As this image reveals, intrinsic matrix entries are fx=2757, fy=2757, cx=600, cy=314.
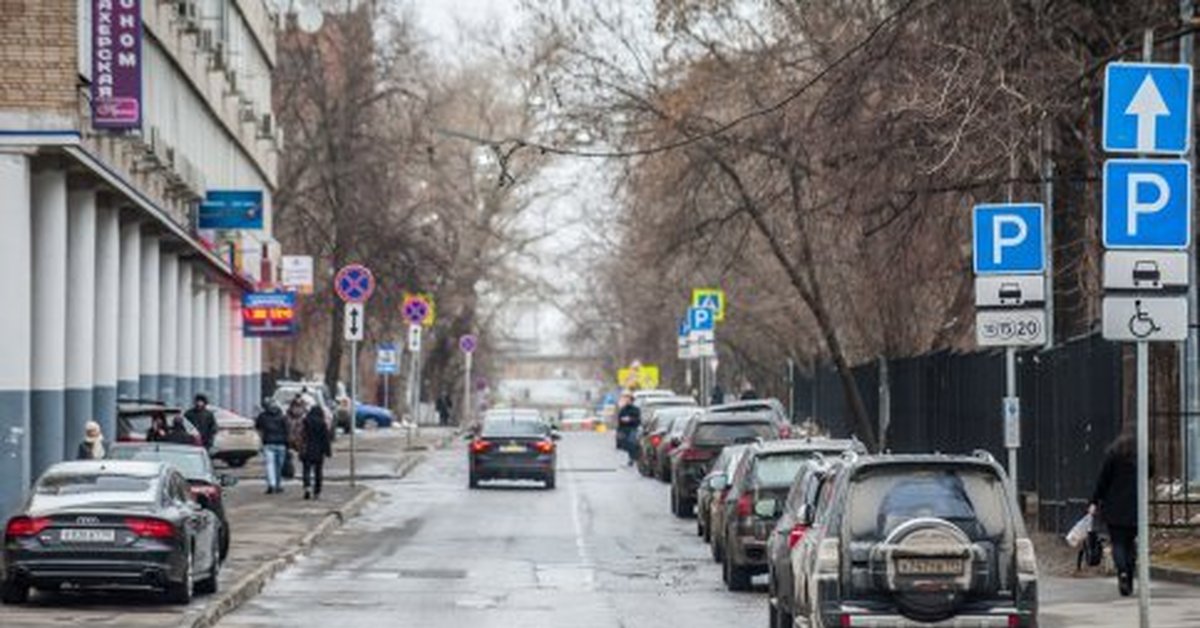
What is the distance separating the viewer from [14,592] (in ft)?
79.8

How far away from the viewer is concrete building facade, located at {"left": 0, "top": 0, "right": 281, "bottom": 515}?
3378 cm

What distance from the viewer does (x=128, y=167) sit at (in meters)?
43.3

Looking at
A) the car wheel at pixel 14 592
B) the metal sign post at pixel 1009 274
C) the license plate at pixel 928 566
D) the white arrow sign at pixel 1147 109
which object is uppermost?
the white arrow sign at pixel 1147 109

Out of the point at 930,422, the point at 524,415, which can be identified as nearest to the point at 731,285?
the point at 524,415

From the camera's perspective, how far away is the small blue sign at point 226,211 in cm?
5503

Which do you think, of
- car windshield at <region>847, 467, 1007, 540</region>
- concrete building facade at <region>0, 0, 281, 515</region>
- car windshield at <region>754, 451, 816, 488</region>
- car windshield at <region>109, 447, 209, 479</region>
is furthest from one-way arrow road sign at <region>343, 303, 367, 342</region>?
car windshield at <region>847, 467, 1007, 540</region>

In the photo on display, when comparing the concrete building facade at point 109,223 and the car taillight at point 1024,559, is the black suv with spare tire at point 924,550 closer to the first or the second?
the car taillight at point 1024,559

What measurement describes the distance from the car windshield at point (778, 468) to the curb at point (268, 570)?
523 cm

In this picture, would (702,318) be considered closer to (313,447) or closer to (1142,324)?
(313,447)

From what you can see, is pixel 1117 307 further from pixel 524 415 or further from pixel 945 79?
pixel 524 415

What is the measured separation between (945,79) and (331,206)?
52.1 metres

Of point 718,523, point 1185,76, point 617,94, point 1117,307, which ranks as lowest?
point 718,523

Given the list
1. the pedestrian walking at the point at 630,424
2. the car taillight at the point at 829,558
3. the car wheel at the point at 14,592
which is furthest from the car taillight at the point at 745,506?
the pedestrian walking at the point at 630,424

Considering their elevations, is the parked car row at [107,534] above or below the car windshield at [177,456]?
below
